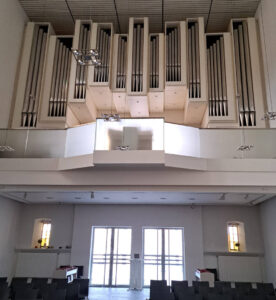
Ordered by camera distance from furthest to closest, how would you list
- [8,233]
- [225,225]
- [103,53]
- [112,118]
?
1. [225,225]
2. [103,53]
3. [8,233]
4. [112,118]

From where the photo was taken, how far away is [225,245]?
1113 centimetres

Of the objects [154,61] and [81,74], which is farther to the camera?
[154,61]

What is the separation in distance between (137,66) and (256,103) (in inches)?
174

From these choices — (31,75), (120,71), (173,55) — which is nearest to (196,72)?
(173,55)

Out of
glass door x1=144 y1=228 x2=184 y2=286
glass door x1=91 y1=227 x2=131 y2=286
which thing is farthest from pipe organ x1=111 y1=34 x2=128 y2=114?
glass door x1=144 y1=228 x2=184 y2=286

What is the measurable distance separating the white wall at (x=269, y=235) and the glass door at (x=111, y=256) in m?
5.12

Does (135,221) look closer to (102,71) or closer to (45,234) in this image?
(45,234)

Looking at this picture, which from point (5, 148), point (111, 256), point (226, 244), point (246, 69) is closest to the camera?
point (5, 148)

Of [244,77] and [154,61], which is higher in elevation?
[154,61]

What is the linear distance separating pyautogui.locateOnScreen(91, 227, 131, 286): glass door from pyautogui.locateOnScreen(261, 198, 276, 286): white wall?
5122 mm

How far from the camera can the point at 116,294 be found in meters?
9.75

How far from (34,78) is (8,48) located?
1.29 meters

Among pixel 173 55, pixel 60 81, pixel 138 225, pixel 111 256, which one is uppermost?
pixel 173 55

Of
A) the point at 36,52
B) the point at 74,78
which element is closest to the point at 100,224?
the point at 74,78
